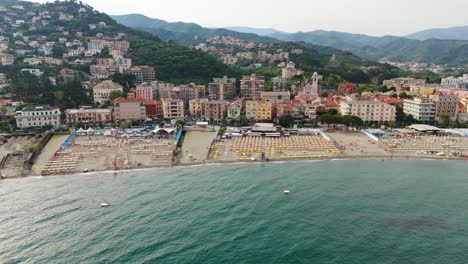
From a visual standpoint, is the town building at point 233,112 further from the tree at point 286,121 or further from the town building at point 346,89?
the town building at point 346,89

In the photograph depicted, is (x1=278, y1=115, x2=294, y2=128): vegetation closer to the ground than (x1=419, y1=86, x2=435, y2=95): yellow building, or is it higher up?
closer to the ground

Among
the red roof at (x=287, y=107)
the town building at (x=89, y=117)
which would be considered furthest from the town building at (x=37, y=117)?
the red roof at (x=287, y=107)

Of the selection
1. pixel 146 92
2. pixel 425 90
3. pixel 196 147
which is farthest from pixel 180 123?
pixel 425 90

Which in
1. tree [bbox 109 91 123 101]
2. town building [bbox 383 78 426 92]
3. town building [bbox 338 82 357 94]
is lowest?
tree [bbox 109 91 123 101]

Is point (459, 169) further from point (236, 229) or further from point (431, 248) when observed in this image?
point (236, 229)

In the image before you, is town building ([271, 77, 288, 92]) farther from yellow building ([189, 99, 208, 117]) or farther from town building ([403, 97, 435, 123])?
town building ([403, 97, 435, 123])

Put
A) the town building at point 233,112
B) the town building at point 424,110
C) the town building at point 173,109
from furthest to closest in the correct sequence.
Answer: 1. the town building at point 233,112
2. the town building at point 173,109
3. the town building at point 424,110

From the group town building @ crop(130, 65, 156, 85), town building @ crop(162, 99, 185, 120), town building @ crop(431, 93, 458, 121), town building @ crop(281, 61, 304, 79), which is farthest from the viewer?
town building @ crop(281, 61, 304, 79)

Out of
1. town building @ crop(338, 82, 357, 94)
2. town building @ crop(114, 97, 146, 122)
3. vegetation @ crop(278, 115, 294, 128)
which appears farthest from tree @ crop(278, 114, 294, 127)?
town building @ crop(338, 82, 357, 94)
